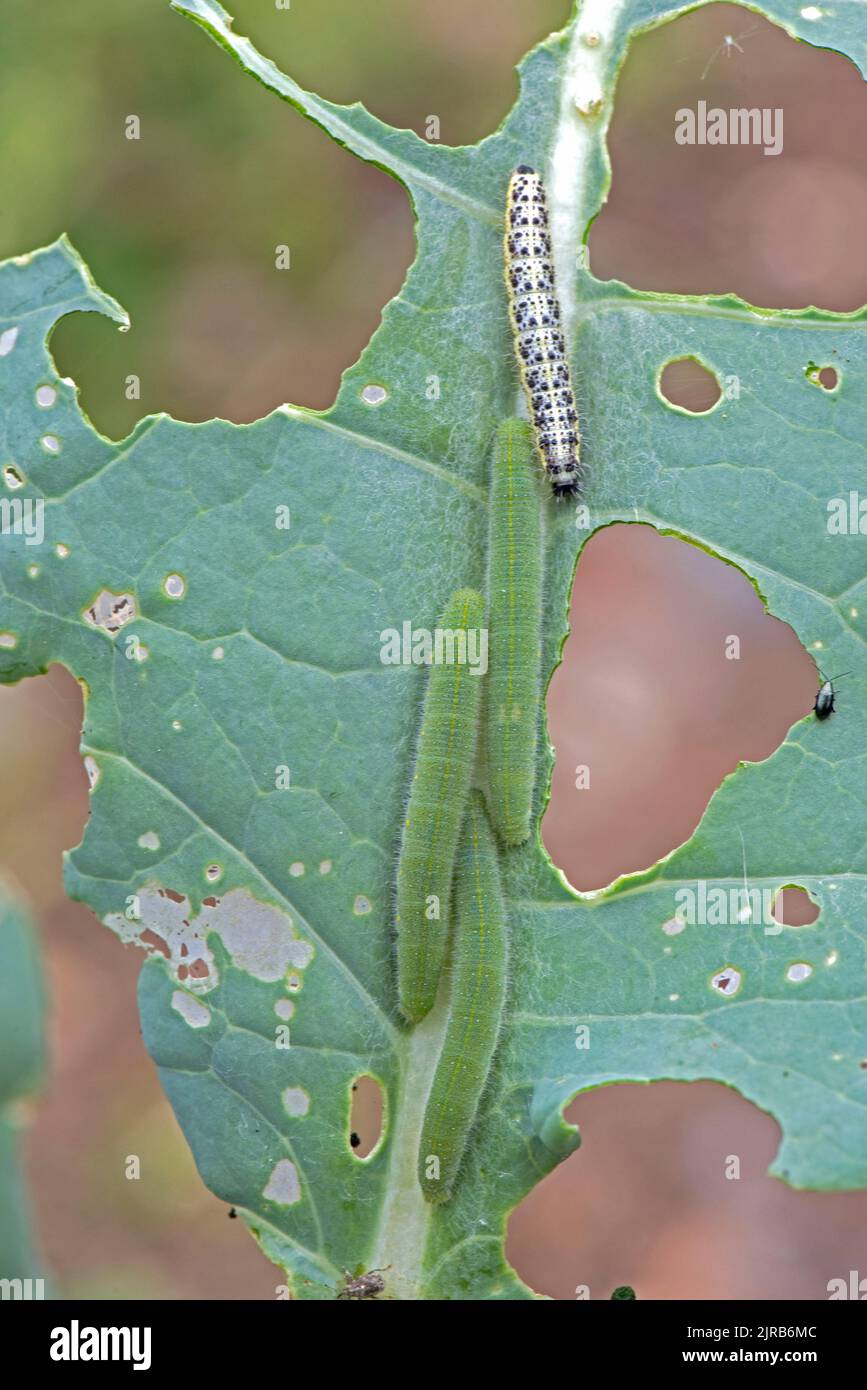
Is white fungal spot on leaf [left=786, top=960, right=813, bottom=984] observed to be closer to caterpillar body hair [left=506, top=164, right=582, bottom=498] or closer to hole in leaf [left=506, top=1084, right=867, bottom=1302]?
caterpillar body hair [left=506, top=164, right=582, bottom=498]

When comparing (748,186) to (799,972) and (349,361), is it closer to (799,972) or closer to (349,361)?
(349,361)

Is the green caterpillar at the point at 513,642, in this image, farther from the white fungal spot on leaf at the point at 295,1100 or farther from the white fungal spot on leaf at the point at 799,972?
the white fungal spot on leaf at the point at 295,1100

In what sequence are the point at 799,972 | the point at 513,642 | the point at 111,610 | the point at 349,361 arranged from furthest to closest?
the point at 349,361, the point at 111,610, the point at 513,642, the point at 799,972

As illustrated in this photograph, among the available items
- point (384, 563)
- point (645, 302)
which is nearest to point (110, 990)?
point (384, 563)

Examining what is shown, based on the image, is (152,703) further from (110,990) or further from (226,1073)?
(110,990)

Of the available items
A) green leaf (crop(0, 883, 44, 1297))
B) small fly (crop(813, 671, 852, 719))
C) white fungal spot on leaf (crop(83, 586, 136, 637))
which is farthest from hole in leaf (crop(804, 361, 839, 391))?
green leaf (crop(0, 883, 44, 1297))

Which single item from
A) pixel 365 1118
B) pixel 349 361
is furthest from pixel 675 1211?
pixel 349 361
